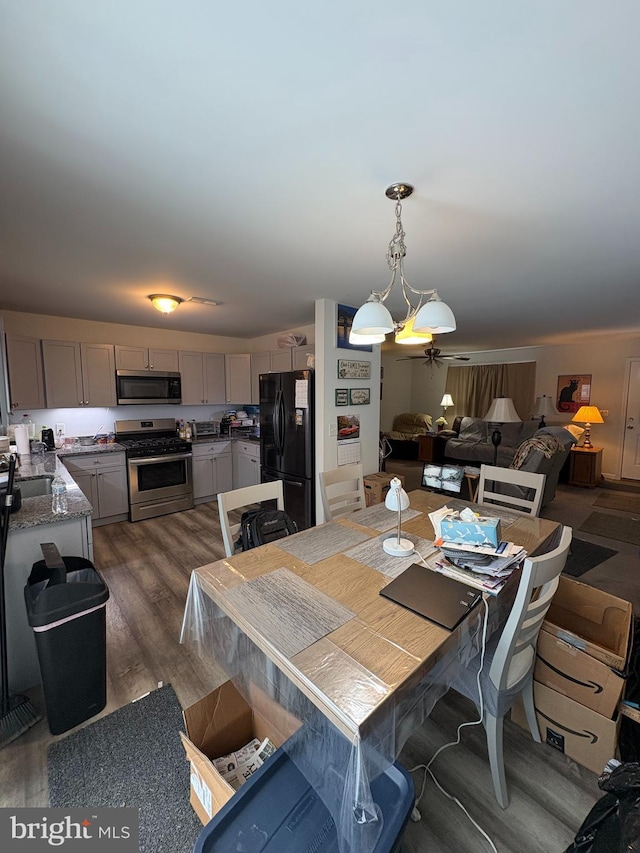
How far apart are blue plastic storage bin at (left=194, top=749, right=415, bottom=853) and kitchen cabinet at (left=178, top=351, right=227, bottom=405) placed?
14.0 feet

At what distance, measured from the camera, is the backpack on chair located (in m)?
1.90

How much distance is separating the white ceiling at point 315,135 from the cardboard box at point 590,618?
6.27 ft

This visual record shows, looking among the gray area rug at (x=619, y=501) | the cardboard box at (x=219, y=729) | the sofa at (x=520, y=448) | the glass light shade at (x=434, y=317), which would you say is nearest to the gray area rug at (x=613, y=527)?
the gray area rug at (x=619, y=501)

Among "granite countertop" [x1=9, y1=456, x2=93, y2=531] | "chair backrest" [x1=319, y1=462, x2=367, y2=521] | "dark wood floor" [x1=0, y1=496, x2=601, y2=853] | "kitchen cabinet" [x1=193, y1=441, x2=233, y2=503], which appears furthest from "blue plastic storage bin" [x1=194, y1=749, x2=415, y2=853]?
Result: "kitchen cabinet" [x1=193, y1=441, x2=233, y2=503]

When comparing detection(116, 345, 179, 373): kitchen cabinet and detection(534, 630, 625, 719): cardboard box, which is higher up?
detection(116, 345, 179, 373): kitchen cabinet

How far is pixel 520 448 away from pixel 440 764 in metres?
3.81

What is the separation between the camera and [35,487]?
2650 millimetres

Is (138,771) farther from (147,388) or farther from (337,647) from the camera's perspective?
(147,388)

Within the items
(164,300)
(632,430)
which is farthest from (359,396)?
(632,430)

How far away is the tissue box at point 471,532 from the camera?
149 cm

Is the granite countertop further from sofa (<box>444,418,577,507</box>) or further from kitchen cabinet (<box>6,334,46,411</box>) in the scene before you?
sofa (<box>444,418,577,507</box>)

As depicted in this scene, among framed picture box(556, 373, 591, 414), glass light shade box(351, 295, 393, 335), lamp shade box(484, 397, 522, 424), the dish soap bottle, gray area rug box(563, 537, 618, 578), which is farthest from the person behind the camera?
framed picture box(556, 373, 591, 414)

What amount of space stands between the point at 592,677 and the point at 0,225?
3.52 meters

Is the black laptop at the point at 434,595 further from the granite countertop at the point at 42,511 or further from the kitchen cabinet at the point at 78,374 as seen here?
the kitchen cabinet at the point at 78,374
